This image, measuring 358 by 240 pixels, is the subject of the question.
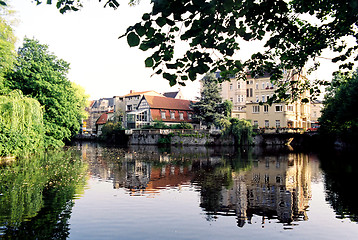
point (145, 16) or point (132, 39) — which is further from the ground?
point (145, 16)

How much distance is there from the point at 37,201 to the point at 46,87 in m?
22.2

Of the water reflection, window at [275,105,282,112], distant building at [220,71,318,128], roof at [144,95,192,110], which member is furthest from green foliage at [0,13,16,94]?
window at [275,105,282,112]

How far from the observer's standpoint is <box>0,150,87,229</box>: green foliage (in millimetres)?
8312

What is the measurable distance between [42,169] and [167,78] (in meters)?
16.4

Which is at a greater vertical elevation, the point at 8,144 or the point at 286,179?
the point at 8,144

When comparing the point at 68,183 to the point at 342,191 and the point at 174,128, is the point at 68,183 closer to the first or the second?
the point at 342,191

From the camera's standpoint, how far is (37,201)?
1013cm

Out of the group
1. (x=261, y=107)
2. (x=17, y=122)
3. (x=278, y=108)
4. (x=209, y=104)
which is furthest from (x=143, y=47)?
(x=278, y=108)

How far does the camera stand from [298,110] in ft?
212

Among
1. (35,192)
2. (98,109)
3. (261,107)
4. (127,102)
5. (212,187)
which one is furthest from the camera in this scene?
(98,109)

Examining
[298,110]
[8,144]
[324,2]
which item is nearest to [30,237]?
[324,2]

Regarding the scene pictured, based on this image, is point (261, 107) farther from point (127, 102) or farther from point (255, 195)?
point (255, 195)

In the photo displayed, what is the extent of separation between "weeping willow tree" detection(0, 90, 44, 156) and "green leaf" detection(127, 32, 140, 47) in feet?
67.1

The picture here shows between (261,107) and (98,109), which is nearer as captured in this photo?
(261,107)
